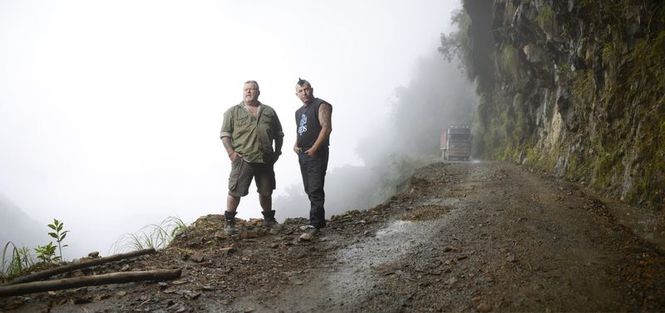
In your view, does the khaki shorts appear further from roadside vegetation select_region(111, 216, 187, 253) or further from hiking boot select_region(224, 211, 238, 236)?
roadside vegetation select_region(111, 216, 187, 253)

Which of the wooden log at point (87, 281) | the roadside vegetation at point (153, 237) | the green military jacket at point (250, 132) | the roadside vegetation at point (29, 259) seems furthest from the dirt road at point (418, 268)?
the green military jacket at point (250, 132)

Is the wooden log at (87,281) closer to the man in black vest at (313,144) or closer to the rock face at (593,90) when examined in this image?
the man in black vest at (313,144)

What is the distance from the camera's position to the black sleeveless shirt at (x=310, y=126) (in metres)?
5.84

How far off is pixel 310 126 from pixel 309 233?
1.63 meters

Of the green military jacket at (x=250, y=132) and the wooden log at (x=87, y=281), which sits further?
the green military jacket at (x=250, y=132)

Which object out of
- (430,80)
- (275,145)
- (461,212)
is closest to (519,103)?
(461,212)

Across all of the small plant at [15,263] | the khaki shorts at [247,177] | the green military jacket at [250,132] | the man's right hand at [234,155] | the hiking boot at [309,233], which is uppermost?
the green military jacket at [250,132]

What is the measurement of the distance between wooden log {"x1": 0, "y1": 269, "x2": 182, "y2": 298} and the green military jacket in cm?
227

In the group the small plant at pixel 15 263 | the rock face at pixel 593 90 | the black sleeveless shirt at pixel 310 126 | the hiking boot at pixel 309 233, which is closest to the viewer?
the small plant at pixel 15 263

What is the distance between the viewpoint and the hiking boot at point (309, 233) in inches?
213

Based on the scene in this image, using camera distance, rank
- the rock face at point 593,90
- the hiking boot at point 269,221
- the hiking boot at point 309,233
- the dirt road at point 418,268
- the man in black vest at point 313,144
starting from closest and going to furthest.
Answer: the dirt road at point 418,268, the hiking boot at point 309,233, the man in black vest at point 313,144, the hiking boot at point 269,221, the rock face at point 593,90

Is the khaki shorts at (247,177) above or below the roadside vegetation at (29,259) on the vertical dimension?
above

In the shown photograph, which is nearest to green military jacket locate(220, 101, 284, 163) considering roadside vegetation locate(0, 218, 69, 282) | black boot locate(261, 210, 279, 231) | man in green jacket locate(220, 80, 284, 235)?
man in green jacket locate(220, 80, 284, 235)

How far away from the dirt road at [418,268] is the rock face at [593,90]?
1.18 m
